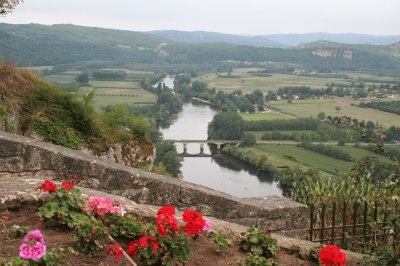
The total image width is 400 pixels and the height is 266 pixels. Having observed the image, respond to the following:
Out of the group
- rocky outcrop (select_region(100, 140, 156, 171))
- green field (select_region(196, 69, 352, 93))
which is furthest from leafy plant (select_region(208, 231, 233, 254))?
green field (select_region(196, 69, 352, 93))

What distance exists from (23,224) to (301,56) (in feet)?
625

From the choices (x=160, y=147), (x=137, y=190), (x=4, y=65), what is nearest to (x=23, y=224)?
(x=137, y=190)

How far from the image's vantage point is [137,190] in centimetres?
522

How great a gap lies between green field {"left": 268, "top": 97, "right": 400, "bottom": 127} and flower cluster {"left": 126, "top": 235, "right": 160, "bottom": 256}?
61.7 m

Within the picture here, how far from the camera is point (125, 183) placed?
523 cm

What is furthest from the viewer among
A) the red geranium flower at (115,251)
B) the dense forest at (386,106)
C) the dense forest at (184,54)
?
the dense forest at (184,54)

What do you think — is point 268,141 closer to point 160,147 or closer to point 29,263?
point 160,147

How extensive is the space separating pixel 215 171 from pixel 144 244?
4512 centimetres

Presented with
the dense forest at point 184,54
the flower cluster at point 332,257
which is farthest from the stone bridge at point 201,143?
the dense forest at point 184,54

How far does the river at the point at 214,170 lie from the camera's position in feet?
135

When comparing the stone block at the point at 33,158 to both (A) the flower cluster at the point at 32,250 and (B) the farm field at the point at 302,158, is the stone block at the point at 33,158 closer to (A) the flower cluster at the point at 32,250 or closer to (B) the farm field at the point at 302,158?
(A) the flower cluster at the point at 32,250

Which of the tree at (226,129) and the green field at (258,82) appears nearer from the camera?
the tree at (226,129)

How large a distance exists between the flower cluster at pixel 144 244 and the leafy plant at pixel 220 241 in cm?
63

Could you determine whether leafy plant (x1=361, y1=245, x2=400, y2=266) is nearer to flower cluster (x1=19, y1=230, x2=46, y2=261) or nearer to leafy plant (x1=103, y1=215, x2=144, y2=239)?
leafy plant (x1=103, y1=215, x2=144, y2=239)
